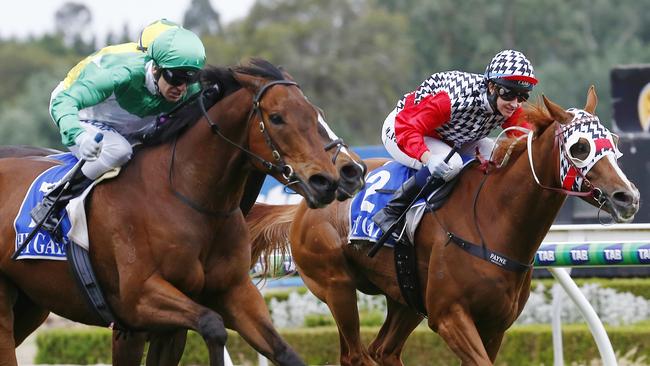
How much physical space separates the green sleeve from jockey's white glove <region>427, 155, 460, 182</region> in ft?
4.98

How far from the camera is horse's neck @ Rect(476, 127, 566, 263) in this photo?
5336 millimetres

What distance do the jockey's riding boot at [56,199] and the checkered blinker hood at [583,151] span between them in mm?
2011

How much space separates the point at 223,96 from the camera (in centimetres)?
486

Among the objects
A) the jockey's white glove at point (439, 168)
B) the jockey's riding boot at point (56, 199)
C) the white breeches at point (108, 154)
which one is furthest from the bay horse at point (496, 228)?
the jockey's riding boot at point (56, 199)

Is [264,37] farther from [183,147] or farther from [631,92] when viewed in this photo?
[183,147]

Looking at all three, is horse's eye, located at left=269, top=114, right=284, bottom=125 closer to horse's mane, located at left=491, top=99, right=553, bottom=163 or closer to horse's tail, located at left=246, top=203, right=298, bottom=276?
horse's mane, located at left=491, top=99, right=553, bottom=163

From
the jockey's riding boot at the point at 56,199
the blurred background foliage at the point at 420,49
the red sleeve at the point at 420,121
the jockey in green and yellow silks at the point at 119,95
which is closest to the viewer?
the jockey in green and yellow silks at the point at 119,95

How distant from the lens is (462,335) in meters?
5.31

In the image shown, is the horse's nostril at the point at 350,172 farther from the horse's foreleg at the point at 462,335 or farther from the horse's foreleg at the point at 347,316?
the horse's foreleg at the point at 347,316

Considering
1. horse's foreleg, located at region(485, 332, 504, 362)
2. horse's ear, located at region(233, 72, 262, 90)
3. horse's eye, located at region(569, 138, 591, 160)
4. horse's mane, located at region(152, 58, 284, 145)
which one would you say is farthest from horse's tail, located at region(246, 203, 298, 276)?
horse's eye, located at region(569, 138, 591, 160)

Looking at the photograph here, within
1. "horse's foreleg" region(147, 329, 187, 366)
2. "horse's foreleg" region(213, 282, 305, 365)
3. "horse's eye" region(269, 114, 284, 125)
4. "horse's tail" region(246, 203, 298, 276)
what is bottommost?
"horse's tail" region(246, 203, 298, 276)

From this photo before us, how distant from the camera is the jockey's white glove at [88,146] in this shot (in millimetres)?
4609

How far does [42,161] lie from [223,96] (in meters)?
1.16

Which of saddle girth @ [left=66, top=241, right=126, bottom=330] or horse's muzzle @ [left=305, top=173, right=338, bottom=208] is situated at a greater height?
horse's muzzle @ [left=305, top=173, right=338, bottom=208]
